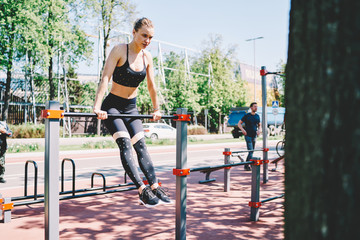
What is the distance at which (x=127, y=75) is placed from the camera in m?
3.43

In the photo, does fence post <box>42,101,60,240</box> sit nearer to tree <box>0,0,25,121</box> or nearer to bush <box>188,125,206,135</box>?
tree <box>0,0,25,121</box>

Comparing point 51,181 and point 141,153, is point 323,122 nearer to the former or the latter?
point 51,181

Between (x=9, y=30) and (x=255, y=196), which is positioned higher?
(x=9, y=30)

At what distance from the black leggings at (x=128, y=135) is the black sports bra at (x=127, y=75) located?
0.62 feet

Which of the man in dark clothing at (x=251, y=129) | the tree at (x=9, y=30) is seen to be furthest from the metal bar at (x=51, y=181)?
the tree at (x=9, y=30)

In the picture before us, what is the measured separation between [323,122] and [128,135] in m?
2.66

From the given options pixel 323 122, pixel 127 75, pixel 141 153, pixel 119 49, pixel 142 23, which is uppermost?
pixel 142 23

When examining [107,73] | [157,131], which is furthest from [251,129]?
[157,131]

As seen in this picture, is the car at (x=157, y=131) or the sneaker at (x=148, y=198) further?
the car at (x=157, y=131)

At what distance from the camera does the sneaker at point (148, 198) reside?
3.29 meters

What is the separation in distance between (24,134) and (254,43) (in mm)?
22870

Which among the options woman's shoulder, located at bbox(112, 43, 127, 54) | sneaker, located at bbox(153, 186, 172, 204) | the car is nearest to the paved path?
sneaker, located at bbox(153, 186, 172, 204)

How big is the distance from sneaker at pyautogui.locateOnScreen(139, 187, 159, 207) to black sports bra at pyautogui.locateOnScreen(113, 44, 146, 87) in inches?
45.3

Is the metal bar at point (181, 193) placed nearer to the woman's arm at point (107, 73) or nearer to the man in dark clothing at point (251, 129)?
the woman's arm at point (107, 73)
